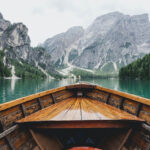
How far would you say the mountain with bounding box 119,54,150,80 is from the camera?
8000 cm

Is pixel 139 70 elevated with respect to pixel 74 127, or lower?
elevated

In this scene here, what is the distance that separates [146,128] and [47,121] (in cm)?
330

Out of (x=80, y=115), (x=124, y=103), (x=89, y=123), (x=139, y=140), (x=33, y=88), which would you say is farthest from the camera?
(x=33, y=88)

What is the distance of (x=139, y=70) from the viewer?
84.1 meters

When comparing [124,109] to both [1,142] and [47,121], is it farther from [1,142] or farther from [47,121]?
[1,142]

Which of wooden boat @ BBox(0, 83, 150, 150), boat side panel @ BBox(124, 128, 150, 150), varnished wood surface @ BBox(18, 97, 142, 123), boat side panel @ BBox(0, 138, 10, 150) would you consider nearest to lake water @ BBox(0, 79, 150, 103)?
wooden boat @ BBox(0, 83, 150, 150)

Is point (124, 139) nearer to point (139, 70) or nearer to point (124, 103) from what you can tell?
point (124, 103)

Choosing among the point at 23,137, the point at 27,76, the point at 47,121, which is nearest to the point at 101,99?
the point at 47,121

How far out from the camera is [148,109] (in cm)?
484

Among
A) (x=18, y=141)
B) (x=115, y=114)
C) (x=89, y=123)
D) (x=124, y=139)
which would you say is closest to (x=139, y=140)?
(x=124, y=139)

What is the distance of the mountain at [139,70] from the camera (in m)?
80.0

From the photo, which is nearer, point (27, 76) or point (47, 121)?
point (47, 121)

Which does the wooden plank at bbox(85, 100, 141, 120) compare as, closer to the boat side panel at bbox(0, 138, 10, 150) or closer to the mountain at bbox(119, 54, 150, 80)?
the boat side panel at bbox(0, 138, 10, 150)

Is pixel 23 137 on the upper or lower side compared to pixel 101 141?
upper
